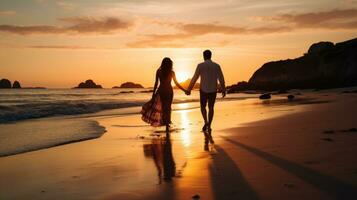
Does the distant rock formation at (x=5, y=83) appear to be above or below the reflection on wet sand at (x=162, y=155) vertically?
above

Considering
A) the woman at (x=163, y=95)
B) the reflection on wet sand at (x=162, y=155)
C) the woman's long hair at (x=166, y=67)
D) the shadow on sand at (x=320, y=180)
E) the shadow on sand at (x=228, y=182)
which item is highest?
the woman's long hair at (x=166, y=67)

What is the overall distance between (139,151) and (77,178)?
244cm

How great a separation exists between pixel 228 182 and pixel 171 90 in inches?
285

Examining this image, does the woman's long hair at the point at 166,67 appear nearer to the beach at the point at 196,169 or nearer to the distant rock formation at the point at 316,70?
the beach at the point at 196,169

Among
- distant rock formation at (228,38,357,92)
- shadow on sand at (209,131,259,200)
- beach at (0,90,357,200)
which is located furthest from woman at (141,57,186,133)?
distant rock formation at (228,38,357,92)

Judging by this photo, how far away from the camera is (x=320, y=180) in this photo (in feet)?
14.8

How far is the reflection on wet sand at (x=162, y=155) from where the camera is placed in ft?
18.2

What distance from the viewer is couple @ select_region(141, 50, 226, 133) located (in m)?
10.9

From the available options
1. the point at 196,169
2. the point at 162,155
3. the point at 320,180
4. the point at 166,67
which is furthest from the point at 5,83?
the point at 320,180

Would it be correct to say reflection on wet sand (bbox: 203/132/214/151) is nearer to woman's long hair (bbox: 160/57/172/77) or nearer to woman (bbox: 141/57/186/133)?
woman (bbox: 141/57/186/133)

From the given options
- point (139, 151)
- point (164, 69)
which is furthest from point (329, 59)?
point (139, 151)

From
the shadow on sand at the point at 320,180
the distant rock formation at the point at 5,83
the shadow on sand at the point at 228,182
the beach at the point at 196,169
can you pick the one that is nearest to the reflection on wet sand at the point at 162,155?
the beach at the point at 196,169

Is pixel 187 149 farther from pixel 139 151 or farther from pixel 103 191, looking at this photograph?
pixel 103 191

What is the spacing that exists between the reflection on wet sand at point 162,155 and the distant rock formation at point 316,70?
41.0 m
